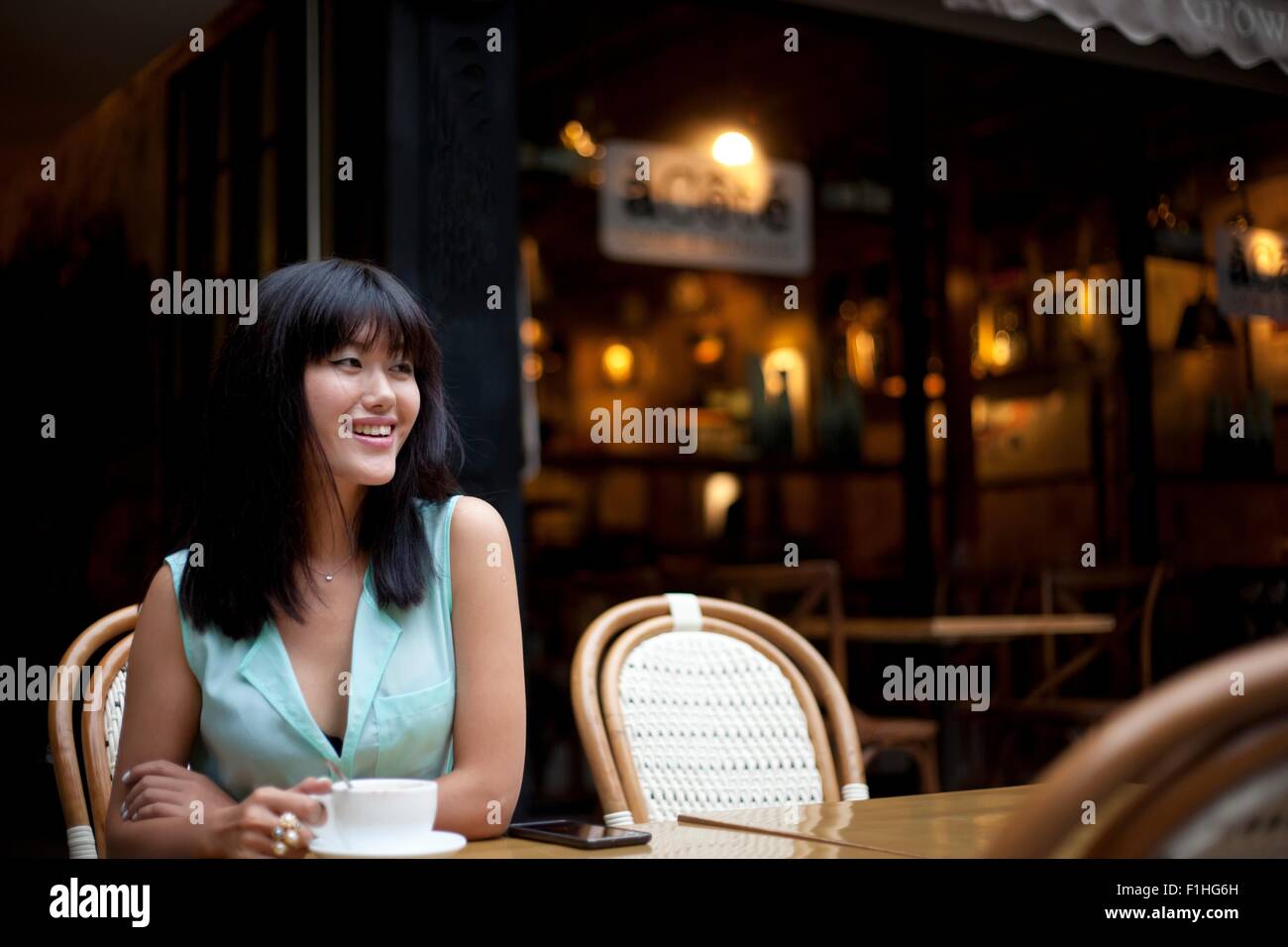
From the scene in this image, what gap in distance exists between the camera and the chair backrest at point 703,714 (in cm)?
164

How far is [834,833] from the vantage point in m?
1.24

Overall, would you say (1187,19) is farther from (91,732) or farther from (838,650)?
(91,732)

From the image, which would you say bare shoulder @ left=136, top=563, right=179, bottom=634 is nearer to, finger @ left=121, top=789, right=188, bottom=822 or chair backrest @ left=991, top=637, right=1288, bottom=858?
finger @ left=121, top=789, right=188, bottom=822

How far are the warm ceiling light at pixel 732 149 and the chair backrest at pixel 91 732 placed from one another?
15.1ft

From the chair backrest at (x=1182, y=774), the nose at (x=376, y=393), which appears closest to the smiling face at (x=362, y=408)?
the nose at (x=376, y=393)

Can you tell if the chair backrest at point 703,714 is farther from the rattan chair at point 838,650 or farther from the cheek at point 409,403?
the rattan chair at point 838,650

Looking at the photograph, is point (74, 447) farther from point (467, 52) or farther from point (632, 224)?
point (632, 224)

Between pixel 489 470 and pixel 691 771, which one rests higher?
pixel 489 470

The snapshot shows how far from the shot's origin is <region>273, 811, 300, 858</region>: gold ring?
1.06m

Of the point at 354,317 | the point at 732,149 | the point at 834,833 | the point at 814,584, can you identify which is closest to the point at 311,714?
the point at 354,317

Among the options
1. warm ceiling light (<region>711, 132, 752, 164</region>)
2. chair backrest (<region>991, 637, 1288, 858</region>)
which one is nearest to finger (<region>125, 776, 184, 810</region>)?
chair backrest (<region>991, 637, 1288, 858</region>)

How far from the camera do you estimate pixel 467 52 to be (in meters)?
3.10

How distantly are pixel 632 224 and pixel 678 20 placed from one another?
35.3 inches
